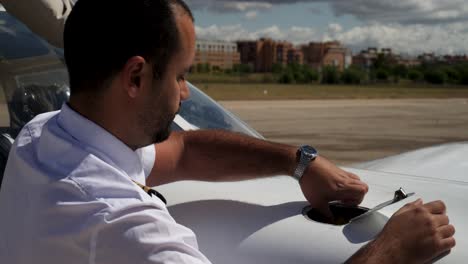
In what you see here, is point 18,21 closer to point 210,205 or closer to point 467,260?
point 210,205

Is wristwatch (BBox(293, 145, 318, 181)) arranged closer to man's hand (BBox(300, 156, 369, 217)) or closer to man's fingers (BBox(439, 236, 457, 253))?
man's hand (BBox(300, 156, 369, 217))

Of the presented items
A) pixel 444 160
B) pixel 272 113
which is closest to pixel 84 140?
pixel 444 160

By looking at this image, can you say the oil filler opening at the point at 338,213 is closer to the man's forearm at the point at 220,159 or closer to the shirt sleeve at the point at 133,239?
the man's forearm at the point at 220,159

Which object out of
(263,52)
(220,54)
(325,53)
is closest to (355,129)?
(220,54)

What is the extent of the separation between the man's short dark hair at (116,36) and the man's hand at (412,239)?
1.90 ft

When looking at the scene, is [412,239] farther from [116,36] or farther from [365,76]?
[365,76]

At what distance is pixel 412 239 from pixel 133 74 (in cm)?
69

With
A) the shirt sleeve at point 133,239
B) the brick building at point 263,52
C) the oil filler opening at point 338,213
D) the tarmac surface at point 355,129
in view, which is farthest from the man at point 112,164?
the brick building at point 263,52

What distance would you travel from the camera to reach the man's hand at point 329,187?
1678mm

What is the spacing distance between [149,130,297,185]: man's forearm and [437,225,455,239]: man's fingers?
0.57 m

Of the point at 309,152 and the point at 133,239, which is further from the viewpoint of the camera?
the point at 309,152

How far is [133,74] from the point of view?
1.16 metres

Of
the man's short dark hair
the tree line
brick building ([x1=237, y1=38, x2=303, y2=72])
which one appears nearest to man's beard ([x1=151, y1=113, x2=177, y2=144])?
the man's short dark hair

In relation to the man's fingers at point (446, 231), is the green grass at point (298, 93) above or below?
below
